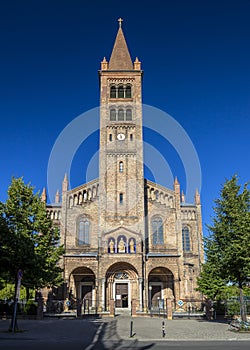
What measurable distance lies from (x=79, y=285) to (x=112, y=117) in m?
21.5

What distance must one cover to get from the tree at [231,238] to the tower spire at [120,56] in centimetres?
3074

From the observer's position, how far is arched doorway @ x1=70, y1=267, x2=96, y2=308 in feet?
133

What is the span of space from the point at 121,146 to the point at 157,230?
1140cm

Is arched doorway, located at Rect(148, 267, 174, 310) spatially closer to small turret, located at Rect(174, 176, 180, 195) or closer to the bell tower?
the bell tower

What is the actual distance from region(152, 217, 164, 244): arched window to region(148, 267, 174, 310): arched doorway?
3428mm

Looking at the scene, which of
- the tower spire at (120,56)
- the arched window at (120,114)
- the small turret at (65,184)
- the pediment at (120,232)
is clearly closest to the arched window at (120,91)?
the arched window at (120,114)

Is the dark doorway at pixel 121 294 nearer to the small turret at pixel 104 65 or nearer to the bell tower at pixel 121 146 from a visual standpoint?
the bell tower at pixel 121 146

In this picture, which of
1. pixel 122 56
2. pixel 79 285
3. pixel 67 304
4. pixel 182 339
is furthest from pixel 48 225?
pixel 122 56

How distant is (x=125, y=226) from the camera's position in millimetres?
40031

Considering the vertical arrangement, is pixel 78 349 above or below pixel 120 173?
below

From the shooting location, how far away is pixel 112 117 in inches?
1802

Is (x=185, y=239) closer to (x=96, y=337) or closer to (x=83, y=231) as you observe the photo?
(x=83, y=231)

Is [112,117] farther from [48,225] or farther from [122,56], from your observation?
[48,225]

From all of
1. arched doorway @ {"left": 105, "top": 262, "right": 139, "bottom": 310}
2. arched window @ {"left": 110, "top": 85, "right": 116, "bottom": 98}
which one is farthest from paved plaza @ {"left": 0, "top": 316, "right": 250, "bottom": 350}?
arched window @ {"left": 110, "top": 85, "right": 116, "bottom": 98}
